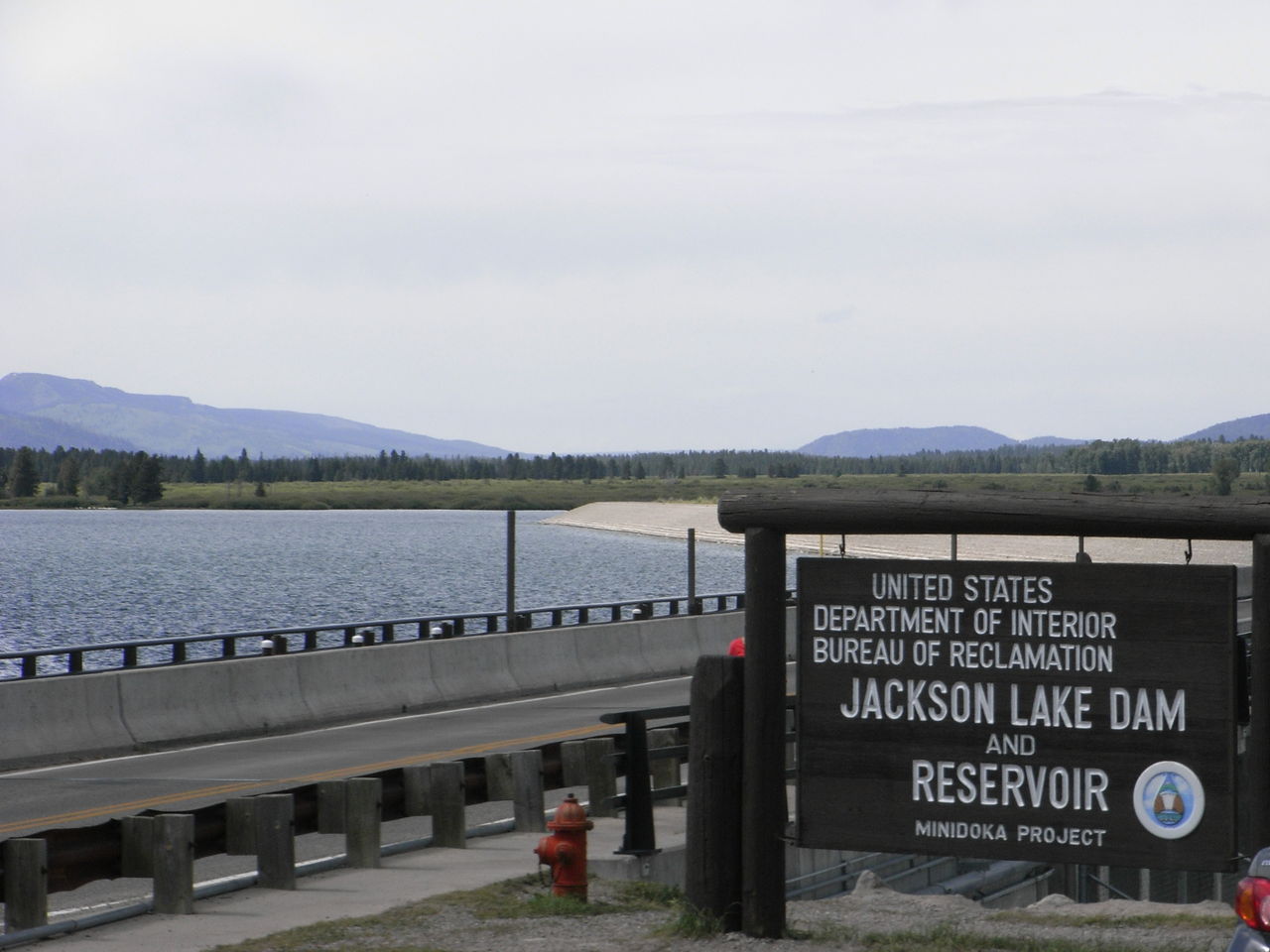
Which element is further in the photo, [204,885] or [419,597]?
[419,597]

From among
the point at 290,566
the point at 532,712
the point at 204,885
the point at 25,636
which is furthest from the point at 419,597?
the point at 204,885

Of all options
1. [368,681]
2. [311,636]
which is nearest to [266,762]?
[368,681]

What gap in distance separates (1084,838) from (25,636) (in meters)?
61.1

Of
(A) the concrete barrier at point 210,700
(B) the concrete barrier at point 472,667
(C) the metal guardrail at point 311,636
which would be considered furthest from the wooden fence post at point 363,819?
(B) the concrete barrier at point 472,667

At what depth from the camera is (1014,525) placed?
26.6ft

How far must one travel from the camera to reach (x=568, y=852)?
1012 centimetres

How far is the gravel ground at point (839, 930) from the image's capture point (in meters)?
8.85

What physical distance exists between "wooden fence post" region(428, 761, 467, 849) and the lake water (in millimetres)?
48910

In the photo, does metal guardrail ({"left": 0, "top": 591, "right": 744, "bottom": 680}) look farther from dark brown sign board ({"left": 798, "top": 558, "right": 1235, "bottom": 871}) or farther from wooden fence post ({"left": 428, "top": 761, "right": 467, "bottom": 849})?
dark brown sign board ({"left": 798, "top": 558, "right": 1235, "bottom": 871})

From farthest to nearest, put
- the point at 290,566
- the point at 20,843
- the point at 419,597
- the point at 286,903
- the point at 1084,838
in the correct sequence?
the point at 290,566 < the point at 419,597 < the point at 286,903 < the point at 20,843 < the point at 1084,838

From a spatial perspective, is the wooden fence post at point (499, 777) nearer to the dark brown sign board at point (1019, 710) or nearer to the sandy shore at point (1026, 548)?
the dark brown sign board at point (1019, 710)

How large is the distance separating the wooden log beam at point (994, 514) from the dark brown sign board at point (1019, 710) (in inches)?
7.4

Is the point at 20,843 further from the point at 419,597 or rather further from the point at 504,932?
the point at 419,597

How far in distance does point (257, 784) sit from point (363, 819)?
500 centimetres
